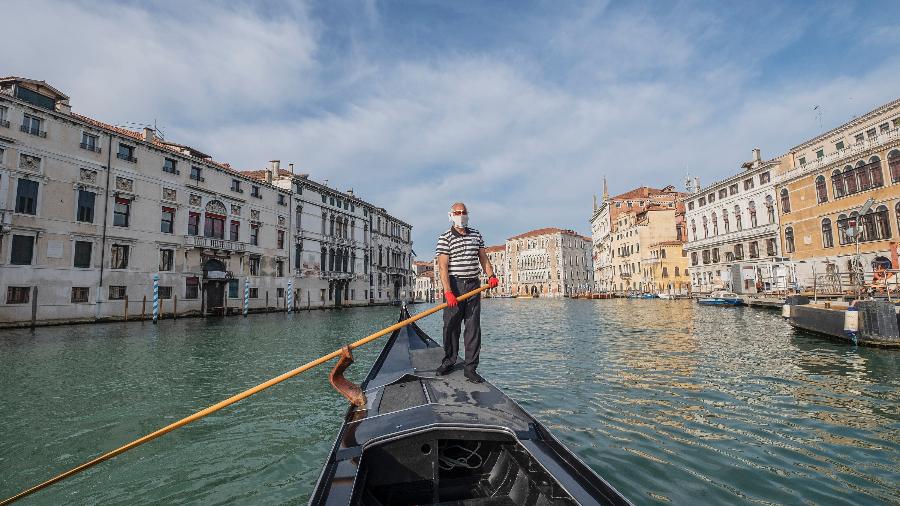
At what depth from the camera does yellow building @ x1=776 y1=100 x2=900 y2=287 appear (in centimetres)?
1934

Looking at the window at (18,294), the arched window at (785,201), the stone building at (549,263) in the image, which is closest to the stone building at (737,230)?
the arched window at (785,201)

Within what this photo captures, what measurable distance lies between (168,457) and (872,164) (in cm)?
2923

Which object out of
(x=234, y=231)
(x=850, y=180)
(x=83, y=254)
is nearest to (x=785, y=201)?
(x=850, y=180)

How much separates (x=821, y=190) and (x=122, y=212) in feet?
122

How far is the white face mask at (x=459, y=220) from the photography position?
3795mm

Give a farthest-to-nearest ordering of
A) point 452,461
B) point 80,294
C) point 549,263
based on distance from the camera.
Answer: point 549,263, point 80,294, point 452,461

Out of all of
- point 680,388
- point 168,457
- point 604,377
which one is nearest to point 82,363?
point 168,457

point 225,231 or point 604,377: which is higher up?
point 225,231

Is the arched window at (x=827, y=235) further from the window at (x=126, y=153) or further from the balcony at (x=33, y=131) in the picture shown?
the balcony at (x=33, y=131)

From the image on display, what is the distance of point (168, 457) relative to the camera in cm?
341

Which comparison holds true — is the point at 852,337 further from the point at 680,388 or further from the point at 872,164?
the point at 872,164

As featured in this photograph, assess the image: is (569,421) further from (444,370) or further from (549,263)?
(549,263)

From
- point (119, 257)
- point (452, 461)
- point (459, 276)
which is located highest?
point (119, 257)

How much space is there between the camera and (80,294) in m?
17.5
